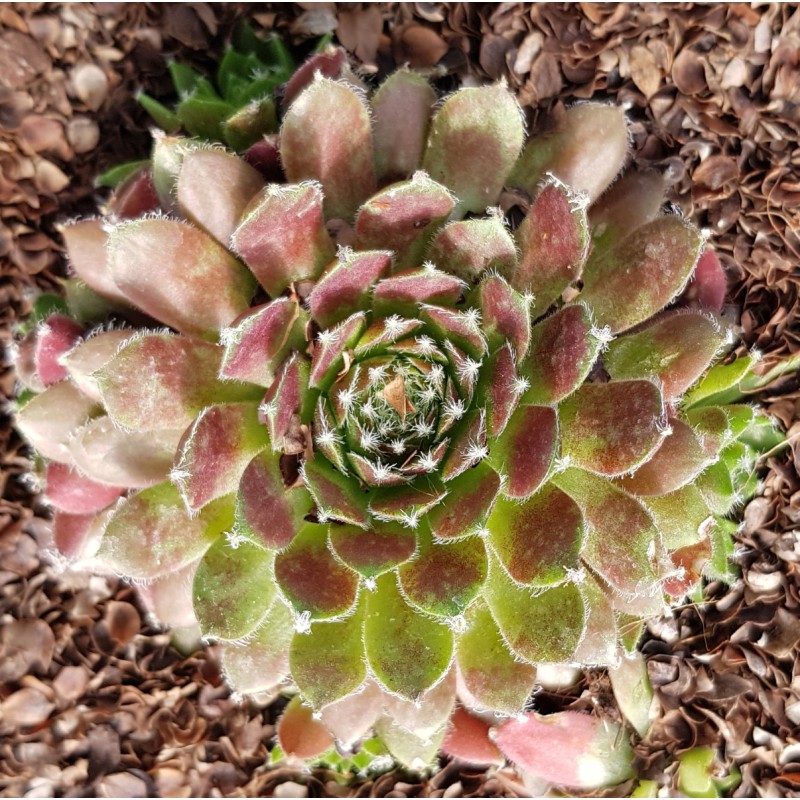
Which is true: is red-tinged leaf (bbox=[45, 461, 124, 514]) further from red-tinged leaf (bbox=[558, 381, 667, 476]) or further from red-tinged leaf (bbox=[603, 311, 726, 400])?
red-tinged leaf (bbox=[603, 311, 726, 400])

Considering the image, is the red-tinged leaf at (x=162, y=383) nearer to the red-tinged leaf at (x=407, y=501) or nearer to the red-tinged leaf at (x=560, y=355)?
the red-tinged leaf at (x=407, y=501)

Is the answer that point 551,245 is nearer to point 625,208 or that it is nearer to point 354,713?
point 625,208

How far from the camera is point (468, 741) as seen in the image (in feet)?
5.78

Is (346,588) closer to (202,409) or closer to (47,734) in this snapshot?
(202,409)

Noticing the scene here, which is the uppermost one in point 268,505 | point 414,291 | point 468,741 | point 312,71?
point 312,71

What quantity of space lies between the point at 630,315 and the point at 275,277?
2.14ft

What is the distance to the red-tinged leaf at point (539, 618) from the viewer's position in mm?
1285

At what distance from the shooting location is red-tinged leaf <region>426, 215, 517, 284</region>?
132cm

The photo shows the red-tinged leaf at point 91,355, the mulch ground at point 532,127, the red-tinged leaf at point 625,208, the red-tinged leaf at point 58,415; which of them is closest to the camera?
the red-tinged leaf at point 91,355

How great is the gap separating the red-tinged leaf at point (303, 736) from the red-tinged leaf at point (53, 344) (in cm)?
84

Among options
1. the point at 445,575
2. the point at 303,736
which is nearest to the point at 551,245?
the point at 445,575

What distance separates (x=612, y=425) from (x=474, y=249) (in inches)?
14.9

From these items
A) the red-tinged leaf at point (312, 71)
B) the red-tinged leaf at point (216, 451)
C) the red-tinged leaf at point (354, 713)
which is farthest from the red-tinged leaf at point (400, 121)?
the red-tinged leaf at point (354, 713)

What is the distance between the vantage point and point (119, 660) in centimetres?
203
